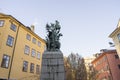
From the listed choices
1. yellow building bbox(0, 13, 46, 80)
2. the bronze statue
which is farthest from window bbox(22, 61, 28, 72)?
the bronze statue

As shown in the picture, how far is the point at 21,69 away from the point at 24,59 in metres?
2.09

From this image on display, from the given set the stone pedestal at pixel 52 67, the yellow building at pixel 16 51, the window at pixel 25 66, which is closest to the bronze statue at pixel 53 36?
the stone pedestal at pixel 52 67

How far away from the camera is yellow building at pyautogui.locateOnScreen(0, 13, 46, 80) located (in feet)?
67.2

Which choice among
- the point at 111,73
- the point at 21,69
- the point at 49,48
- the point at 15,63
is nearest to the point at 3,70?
the point at 15,63

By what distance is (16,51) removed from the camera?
2311 cm

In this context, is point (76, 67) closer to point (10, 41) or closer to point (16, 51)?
point (16, 51)

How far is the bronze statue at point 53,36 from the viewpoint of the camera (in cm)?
1195

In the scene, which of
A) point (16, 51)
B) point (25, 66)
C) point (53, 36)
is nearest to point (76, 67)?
point (25, 66)

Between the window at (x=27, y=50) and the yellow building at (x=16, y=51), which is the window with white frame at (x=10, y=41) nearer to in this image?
the yellow building at (x=16, y=51)

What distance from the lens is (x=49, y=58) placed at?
434 inches

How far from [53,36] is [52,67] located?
3.19 meters

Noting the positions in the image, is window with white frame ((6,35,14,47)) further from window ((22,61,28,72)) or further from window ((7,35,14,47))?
window ((22,61,28,72))

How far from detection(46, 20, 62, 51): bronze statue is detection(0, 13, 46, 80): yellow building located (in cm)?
1124

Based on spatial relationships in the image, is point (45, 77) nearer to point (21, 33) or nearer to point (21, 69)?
point (21, 69)
